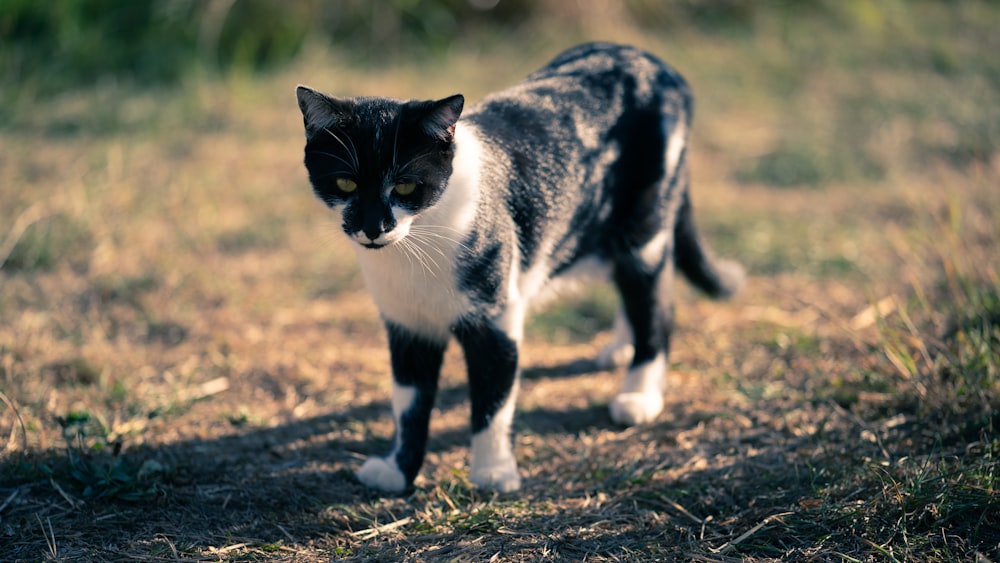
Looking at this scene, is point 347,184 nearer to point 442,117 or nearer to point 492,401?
point 442,117

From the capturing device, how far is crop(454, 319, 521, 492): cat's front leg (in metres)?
2.57

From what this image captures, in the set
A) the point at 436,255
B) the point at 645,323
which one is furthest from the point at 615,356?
the point at 436,255

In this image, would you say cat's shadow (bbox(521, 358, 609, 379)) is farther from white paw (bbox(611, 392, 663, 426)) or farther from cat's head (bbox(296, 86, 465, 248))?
cat's head (bbox(296, 86, 465, 248))

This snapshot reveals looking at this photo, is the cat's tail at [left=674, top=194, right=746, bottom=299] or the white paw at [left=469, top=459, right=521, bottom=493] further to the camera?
the cat's tail at [left=674, top=194, right=746, bottom=299]

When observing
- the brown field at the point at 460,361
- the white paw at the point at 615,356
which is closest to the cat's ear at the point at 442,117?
the brown field at the point at 460,361

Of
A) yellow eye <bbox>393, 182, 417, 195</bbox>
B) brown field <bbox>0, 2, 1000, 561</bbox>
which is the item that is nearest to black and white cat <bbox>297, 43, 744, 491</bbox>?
yellow eye <bbox>393, 182, 417, 195</bbox>

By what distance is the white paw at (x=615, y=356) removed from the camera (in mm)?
3467

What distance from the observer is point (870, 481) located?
7.91ft

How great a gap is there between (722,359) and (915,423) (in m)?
0.85

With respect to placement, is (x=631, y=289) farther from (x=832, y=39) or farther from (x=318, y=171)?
(x=832, y=39)

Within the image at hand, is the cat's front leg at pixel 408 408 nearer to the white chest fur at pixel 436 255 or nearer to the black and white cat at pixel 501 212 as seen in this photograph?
the black and white cat at pixel 501 212

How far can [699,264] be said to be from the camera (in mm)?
3367

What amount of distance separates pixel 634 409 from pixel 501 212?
0.86 metres

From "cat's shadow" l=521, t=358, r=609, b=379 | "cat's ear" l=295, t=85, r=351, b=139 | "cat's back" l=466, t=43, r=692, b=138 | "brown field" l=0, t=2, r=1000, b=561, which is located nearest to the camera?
"cat's ear" l=295, t=85, r=351, b=139
